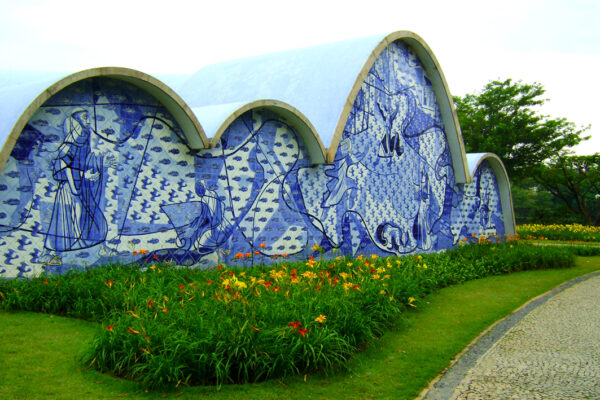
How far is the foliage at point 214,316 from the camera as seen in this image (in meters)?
4.34

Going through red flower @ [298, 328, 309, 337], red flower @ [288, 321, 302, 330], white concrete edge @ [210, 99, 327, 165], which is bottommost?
red flower @ [298, 328, 309, 337]

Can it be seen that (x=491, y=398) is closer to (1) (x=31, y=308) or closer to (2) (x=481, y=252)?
(1) (x=31, y=308)

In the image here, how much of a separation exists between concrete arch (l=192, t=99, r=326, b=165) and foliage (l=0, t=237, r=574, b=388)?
2.34 meters

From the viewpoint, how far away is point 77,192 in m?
7.20

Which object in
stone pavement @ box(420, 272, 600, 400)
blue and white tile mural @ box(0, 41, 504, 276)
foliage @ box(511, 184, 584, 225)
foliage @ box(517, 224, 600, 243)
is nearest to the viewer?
stone pavement @ box(420, 272, 600, 400)

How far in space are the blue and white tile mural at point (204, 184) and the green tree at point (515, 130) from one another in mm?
16166

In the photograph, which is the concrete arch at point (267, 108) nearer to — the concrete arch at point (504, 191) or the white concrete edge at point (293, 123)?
the white concrete edge at point (293, 123)

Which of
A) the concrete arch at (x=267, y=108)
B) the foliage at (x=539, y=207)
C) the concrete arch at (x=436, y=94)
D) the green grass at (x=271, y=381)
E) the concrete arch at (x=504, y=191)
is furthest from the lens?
the foliage at (x=539, y=207)

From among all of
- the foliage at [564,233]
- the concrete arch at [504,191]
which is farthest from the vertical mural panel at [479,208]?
the foliage at [564,233]

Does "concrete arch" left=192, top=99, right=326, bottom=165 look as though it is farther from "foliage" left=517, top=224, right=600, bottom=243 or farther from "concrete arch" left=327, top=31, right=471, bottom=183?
"foliage" left=517, top=224, right=600, bottom=243

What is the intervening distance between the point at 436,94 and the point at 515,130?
52.1ft

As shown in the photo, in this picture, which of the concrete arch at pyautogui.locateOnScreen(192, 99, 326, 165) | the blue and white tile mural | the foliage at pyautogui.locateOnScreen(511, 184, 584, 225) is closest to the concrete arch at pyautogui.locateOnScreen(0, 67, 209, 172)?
the blue and white tile mural

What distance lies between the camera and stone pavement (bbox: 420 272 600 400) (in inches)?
175

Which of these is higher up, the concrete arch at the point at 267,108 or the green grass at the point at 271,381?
the concrete arch at the point at 267,108
